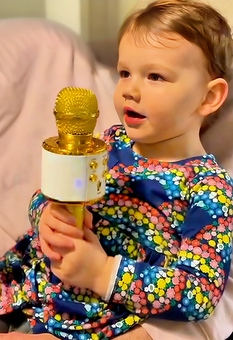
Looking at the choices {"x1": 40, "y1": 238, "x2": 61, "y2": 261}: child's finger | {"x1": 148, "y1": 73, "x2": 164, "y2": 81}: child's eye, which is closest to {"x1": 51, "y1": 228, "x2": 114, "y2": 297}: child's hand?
{"x1": 40, "y1": 238, "x2": 61, "y2": 261}: child's finger

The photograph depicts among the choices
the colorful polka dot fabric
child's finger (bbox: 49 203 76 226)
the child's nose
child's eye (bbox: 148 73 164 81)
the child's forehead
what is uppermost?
the child's forehead

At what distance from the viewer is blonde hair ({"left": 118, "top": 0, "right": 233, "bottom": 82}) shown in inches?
37.4

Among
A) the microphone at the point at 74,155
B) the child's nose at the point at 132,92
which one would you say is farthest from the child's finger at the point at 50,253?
the child's nose at the point at 132,92

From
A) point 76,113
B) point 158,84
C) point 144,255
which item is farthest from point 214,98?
point 76,113

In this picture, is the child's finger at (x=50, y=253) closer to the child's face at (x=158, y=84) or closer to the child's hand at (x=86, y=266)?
the child's hand at (x=86, y=266)

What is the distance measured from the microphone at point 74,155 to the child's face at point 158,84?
23cm

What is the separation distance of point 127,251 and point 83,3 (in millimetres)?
762

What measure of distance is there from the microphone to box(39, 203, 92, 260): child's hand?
0.06 m

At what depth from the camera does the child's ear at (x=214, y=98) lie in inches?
39.4

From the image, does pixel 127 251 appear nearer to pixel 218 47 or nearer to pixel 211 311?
pixel 211 311

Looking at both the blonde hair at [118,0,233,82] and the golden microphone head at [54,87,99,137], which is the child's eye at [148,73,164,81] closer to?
the blonde hair at [118,0,233,82]

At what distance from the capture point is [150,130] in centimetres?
96

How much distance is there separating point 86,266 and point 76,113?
25 centimetres

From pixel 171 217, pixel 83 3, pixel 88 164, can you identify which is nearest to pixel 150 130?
pixel 171 217
